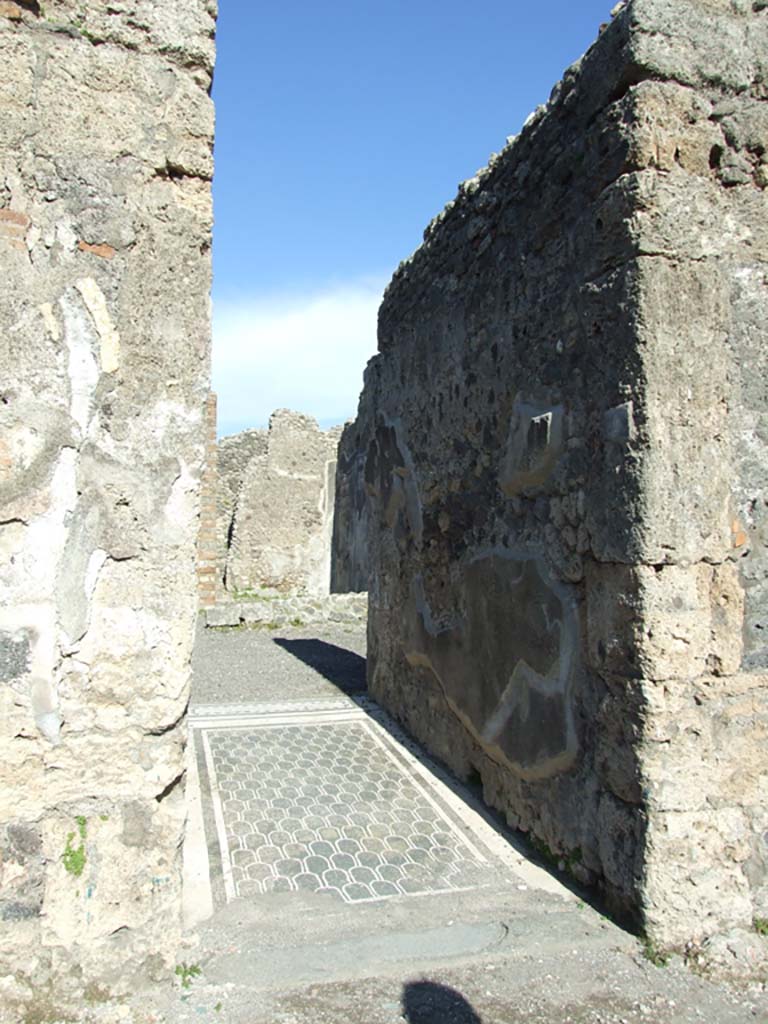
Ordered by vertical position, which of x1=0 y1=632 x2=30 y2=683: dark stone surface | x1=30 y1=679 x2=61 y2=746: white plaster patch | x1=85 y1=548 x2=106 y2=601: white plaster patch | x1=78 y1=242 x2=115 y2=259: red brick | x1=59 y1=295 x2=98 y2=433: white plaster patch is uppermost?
x1=78 y1=242 x2=115 y2=259: red brick

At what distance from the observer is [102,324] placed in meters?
2.07

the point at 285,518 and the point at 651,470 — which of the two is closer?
the point at 651,470

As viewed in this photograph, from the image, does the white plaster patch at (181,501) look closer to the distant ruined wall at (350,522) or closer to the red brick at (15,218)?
the red brick at (15,218)

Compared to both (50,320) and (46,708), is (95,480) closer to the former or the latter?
(50,320)

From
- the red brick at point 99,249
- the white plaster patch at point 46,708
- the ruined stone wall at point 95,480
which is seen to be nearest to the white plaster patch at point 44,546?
the ruined stone wall at point 95,480

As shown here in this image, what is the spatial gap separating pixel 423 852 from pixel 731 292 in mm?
2321

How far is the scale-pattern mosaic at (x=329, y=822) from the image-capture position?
117 inches

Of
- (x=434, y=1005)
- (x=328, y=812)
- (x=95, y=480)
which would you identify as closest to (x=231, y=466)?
(x=328, y=812)

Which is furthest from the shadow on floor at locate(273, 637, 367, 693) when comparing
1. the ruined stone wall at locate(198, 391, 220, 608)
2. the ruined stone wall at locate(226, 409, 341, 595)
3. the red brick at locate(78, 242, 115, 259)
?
the ruined stone wall at locate(226, 409, 341, 595)

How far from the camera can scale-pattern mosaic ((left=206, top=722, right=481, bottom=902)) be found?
2.96 metres

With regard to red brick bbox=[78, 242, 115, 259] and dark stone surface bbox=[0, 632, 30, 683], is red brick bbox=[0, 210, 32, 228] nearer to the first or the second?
red brick bbox=[78, 242, 115, 259]

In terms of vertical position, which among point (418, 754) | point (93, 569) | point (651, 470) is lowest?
point (418, 754)

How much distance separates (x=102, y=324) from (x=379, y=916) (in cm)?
203

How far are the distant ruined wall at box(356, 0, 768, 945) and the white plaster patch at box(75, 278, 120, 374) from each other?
4.97 feet
